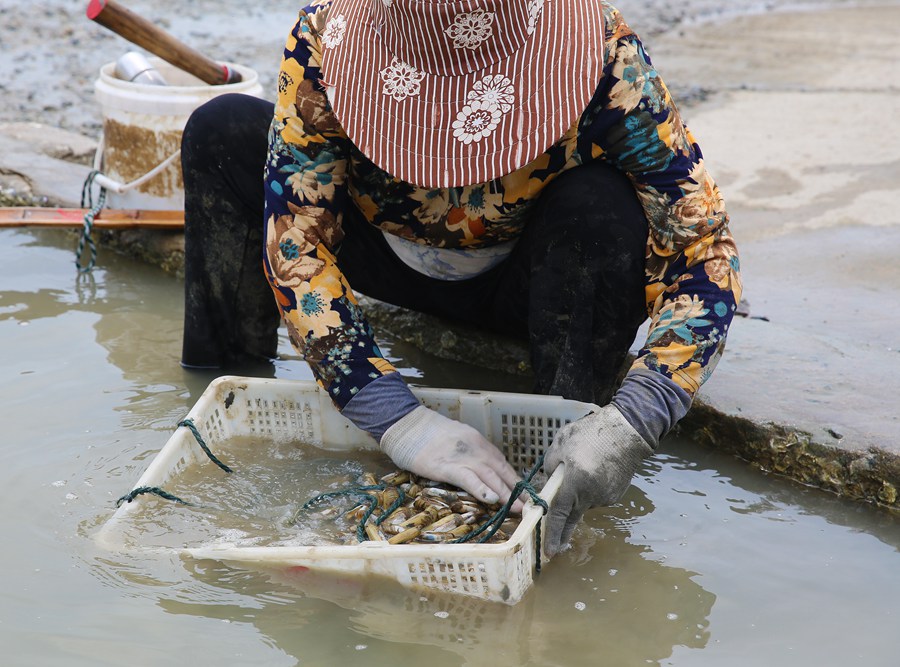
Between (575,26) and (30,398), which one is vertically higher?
(575,26)

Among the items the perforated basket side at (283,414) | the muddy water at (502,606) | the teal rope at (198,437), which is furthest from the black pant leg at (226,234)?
the teal rope at (198,437)

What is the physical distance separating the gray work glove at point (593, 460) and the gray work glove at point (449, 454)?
0.50ft

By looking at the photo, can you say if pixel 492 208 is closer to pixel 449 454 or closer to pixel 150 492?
pixel 449 454

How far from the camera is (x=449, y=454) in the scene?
2291 mm

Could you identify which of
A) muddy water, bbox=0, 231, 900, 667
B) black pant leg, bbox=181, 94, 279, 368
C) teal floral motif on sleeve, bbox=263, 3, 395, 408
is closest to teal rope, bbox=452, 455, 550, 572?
muddy water, bbox=0, 231, 900, 667

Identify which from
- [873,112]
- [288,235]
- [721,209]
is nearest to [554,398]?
[721,209]

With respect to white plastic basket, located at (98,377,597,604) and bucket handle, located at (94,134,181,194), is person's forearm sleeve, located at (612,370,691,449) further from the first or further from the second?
bucket handle, located at (94,134,181,194)

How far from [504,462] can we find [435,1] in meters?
1.01

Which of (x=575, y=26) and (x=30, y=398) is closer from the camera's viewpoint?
(x=575, y=26)

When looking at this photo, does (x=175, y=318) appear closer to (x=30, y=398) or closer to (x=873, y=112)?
(x=30, y=398)

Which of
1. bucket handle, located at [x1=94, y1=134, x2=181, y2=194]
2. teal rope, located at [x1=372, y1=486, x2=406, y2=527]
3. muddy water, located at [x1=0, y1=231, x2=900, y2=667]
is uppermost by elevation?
bucket handle, located at [x1=94, y1=134, x2=181, y2=194]

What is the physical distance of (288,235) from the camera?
2445 mm

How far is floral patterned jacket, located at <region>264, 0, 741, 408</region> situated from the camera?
7.31ft

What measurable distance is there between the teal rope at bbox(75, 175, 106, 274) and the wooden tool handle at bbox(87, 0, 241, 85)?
1.82 feet
